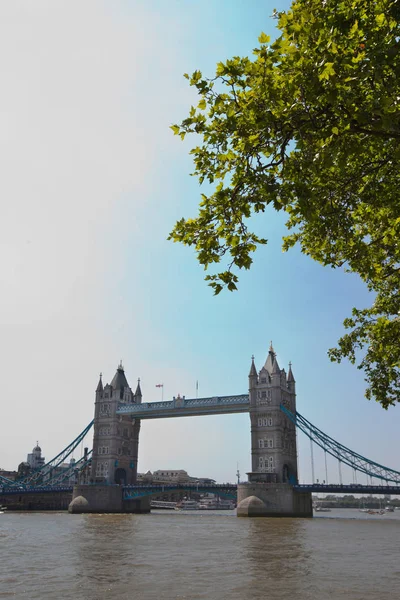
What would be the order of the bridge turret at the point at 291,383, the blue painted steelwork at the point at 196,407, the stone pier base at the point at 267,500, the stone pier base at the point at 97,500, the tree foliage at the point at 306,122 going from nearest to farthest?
the tree foliage at the point at 306,122 < the stone pier base at the point at 267,500 < the stone pier base at the point at 97,500 < the blue painted steelwork at the point at 196,407 < the bridge turret at the point at 291,383

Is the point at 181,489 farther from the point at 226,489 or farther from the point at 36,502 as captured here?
the point at 36,502

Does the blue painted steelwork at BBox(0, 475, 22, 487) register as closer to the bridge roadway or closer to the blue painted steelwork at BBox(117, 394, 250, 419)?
the bridge roadway

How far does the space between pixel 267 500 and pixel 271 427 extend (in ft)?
35.7

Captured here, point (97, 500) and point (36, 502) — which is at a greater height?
point (97, 500)

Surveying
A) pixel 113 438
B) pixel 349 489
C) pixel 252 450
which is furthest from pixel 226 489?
pixel 113 438

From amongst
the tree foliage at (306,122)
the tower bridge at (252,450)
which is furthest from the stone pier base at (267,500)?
the tree foliage at (306,122)

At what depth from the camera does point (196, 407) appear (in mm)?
70188

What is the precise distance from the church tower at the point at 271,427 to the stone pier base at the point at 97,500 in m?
18.2

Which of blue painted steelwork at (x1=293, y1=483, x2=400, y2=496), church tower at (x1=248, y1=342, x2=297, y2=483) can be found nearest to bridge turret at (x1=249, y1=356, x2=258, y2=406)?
church tower at (x1=248, y1=342, x2=297, y2=483)

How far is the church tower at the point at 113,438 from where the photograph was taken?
7625 cm

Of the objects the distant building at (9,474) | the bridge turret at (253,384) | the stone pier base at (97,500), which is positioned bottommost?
the stone pier base at (97,500)

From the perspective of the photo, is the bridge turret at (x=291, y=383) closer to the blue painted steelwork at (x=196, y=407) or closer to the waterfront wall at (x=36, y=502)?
the blue painted steelwork at (x=196, y=407)

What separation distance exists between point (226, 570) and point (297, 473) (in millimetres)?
55037

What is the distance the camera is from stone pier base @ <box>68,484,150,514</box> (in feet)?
217
